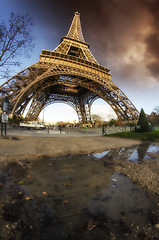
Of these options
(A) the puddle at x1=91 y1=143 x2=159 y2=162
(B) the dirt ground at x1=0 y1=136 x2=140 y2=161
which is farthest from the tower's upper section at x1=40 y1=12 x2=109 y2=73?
(A) the puddle at x1=91 y1=143 x2=159 y2=162

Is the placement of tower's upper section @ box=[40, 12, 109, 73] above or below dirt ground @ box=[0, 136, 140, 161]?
above

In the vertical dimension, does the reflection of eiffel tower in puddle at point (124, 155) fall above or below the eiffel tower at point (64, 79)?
below

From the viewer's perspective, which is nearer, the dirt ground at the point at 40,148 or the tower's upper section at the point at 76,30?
the dirt ground at the point at 40,148

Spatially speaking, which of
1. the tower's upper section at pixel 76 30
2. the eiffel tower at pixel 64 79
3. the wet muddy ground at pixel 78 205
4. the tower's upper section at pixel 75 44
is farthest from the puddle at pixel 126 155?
the tower's upper section at pixel 76 30

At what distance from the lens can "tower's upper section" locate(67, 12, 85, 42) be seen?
32625 millimetres

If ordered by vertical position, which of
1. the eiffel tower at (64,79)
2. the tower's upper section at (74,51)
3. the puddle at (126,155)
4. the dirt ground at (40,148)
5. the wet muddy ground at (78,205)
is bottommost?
the puddle at (126,155)

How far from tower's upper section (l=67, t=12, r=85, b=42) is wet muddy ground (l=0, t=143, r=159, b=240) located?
38147mm

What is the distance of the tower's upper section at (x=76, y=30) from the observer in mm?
32625

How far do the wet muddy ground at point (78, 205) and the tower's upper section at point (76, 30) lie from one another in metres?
38.1

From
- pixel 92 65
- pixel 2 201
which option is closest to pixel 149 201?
pixel 2 201

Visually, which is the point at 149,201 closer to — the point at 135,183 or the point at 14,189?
the point at 135,183

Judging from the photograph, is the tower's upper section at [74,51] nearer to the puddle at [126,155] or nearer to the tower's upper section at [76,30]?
the tower's upper section at [76,30]

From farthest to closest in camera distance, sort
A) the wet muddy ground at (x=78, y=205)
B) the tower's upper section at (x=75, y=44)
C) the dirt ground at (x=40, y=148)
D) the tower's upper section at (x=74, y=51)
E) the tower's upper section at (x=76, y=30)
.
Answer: the tower's upper section at (x=76, y=30), the tower's upper section at (x=75, y=44), the tower's upper section at (x=74, y=51), the dirt ground at (x=40, y=148), the wet muddy ground at (x=78, y=205)

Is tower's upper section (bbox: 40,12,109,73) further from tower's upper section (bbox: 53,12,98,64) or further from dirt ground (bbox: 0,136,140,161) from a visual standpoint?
dirt ground (bbox: 0,136,140,161)
